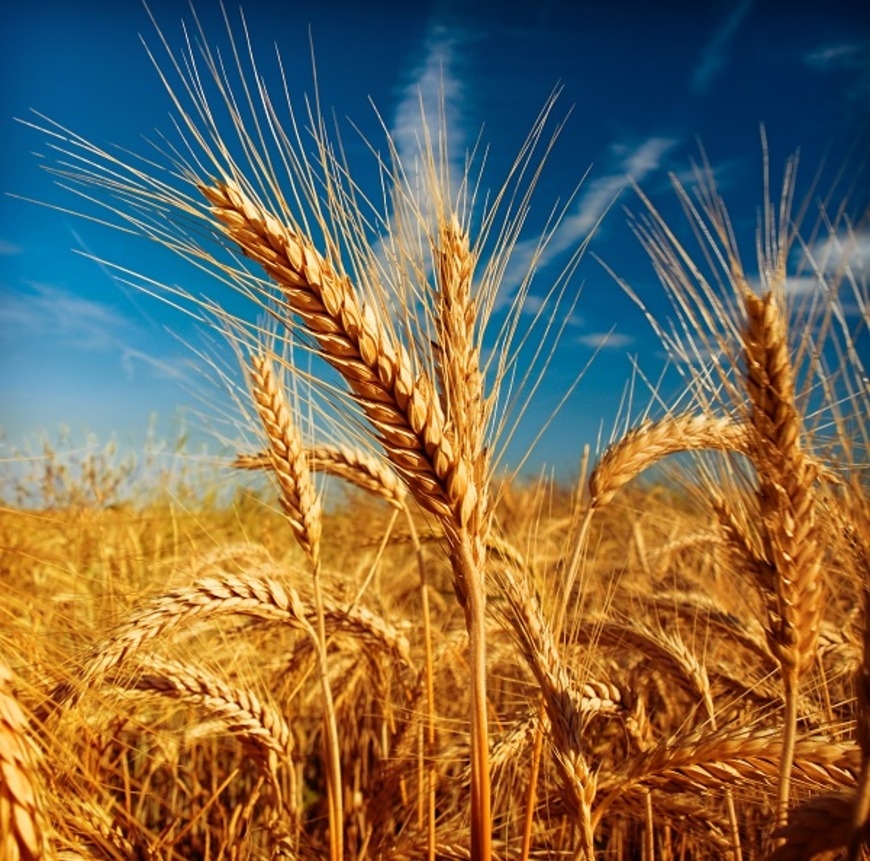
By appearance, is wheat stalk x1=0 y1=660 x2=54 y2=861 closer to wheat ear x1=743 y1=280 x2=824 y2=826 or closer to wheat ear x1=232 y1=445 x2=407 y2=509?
wheat ear x1=743 y1=280 x2=824 y2=826

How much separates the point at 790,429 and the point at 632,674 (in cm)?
190

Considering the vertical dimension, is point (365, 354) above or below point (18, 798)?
above

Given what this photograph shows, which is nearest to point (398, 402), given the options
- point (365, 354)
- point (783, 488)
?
point (365, 354)

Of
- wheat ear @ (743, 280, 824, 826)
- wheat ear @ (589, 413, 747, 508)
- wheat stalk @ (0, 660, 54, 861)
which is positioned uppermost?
wheat ear @ (589, 413, 747, 508)

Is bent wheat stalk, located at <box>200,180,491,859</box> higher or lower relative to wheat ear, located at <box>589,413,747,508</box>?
lower

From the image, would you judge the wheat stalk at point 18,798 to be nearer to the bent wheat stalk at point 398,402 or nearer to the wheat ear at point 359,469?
the bent wheat stalk at point 398,402

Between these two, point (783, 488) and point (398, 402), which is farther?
point (783, 488)

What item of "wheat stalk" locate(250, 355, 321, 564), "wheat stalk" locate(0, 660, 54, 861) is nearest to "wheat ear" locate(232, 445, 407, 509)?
"wheat stalk" locate(250, 355, 321, 564)

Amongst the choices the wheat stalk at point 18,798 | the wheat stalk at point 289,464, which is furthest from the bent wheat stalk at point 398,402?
the wheat stalk at point 289,464

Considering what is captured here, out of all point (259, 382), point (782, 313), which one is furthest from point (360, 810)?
point (782, 313)

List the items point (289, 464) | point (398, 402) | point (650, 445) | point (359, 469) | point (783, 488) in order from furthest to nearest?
1. point (359, 469)
2. point (650, 445)
3. point (289, 464)
4. point (783, 488)
5. point (398, 402)

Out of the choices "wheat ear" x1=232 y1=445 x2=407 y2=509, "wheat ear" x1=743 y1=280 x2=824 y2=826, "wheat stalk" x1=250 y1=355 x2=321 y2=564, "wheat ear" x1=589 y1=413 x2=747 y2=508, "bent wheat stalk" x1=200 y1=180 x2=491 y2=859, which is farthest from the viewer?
"wheat ear" x1=232 y1=445 x2=407 y2=509

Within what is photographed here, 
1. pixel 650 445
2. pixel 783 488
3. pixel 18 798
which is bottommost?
pixel 18 798

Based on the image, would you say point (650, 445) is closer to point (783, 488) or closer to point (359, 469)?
point (783, 488)
